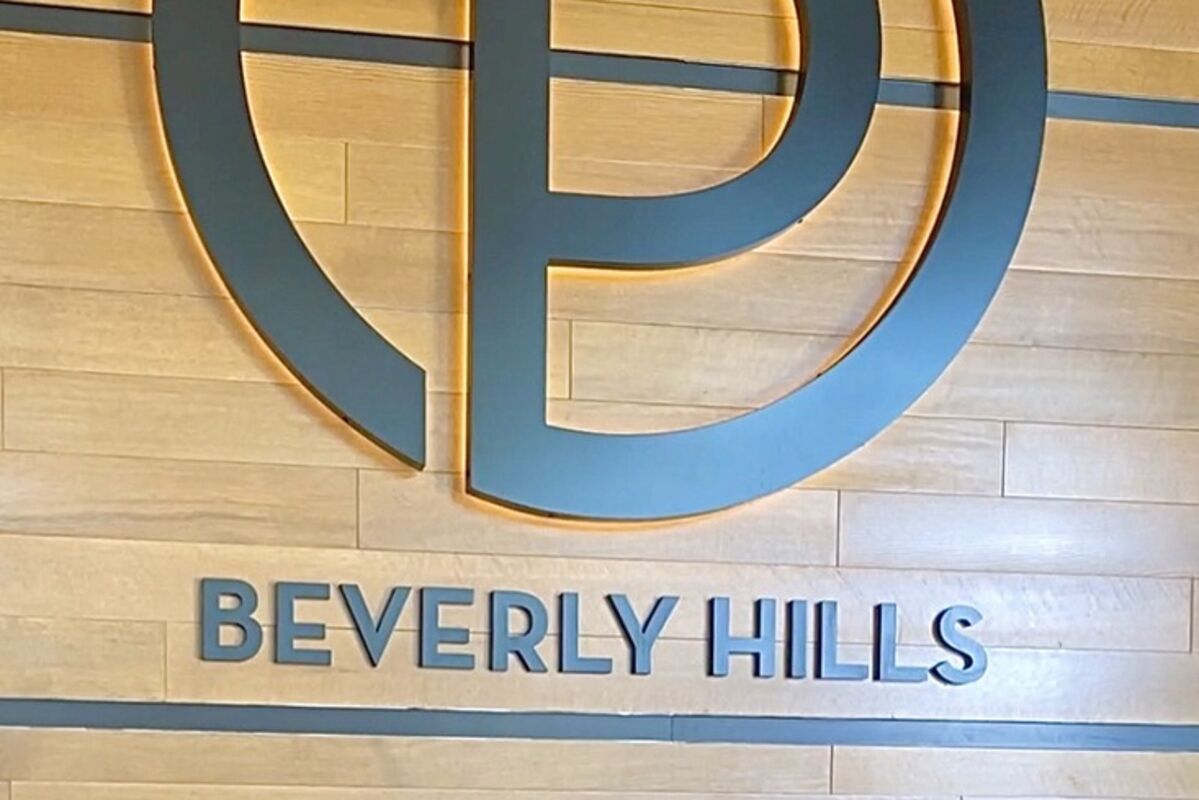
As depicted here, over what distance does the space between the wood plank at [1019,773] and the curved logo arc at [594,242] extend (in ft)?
1.27

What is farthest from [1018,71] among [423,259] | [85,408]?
[85,408]

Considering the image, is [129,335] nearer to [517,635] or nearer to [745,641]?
[517,635]

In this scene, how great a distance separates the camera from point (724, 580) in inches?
73.7

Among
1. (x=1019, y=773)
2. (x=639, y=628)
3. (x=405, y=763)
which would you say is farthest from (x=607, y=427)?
(x=1019, y=773)

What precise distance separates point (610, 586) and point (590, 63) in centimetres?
66

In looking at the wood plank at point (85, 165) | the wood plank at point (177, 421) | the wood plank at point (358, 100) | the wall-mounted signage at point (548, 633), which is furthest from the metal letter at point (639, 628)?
the wood plank at point (85, 165)

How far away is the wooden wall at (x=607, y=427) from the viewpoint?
→ 1.76 meters

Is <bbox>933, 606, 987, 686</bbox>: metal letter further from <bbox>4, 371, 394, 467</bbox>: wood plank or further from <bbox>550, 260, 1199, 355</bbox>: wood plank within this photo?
<bbox>4, 371, 394, 467</bbox>: wood plank

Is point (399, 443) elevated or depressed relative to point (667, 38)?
depressed

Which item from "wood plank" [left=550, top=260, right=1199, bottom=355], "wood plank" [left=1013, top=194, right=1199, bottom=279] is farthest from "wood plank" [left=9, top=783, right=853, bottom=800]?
"wood plank" [left=1013, top=194, right=1199, bottom=279]

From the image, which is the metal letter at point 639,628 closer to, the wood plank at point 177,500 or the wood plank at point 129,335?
the wood plank at point 177,500

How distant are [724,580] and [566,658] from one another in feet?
0.74

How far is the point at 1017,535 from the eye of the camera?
6.34 ft

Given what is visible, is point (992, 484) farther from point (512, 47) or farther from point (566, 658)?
point (512, 47)
